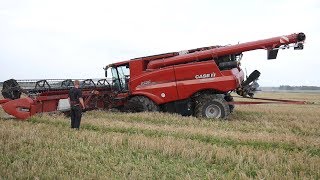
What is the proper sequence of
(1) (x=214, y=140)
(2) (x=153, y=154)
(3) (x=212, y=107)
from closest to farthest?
(2) (x=153, y=154)
(1) (x=214, y=140)
(3) (x=212, y=107)

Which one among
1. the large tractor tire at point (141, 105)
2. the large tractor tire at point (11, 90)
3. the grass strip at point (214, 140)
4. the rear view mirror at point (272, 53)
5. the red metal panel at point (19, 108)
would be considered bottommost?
the grass strip at point (214, 140)

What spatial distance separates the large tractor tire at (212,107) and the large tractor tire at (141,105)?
71.2 inches

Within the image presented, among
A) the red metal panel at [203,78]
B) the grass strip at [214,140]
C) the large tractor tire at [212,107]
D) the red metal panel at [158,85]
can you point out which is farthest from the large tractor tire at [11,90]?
the large tractor tire at [212,107]

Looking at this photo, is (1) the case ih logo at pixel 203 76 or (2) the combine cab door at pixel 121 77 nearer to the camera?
(1) the case ih logo at pixel 203 76

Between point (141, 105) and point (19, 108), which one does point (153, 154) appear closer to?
point (19, 108)

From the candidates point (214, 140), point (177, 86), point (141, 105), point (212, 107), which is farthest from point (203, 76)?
point (214, 140)

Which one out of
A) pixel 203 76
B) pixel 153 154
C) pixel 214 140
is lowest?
pixel 214 140

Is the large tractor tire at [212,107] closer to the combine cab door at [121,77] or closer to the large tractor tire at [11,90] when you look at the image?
the combine cab door at [121,77]

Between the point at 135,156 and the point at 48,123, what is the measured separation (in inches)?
214

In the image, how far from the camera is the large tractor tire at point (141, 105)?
14.9m

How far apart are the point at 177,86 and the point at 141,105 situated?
1.63 meters

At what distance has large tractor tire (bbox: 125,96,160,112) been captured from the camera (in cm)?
1486

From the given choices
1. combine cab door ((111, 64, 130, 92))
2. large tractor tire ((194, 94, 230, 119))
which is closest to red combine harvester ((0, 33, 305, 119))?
large tractor tire ((194, 94, 230, 119))

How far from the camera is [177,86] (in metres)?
14.4
